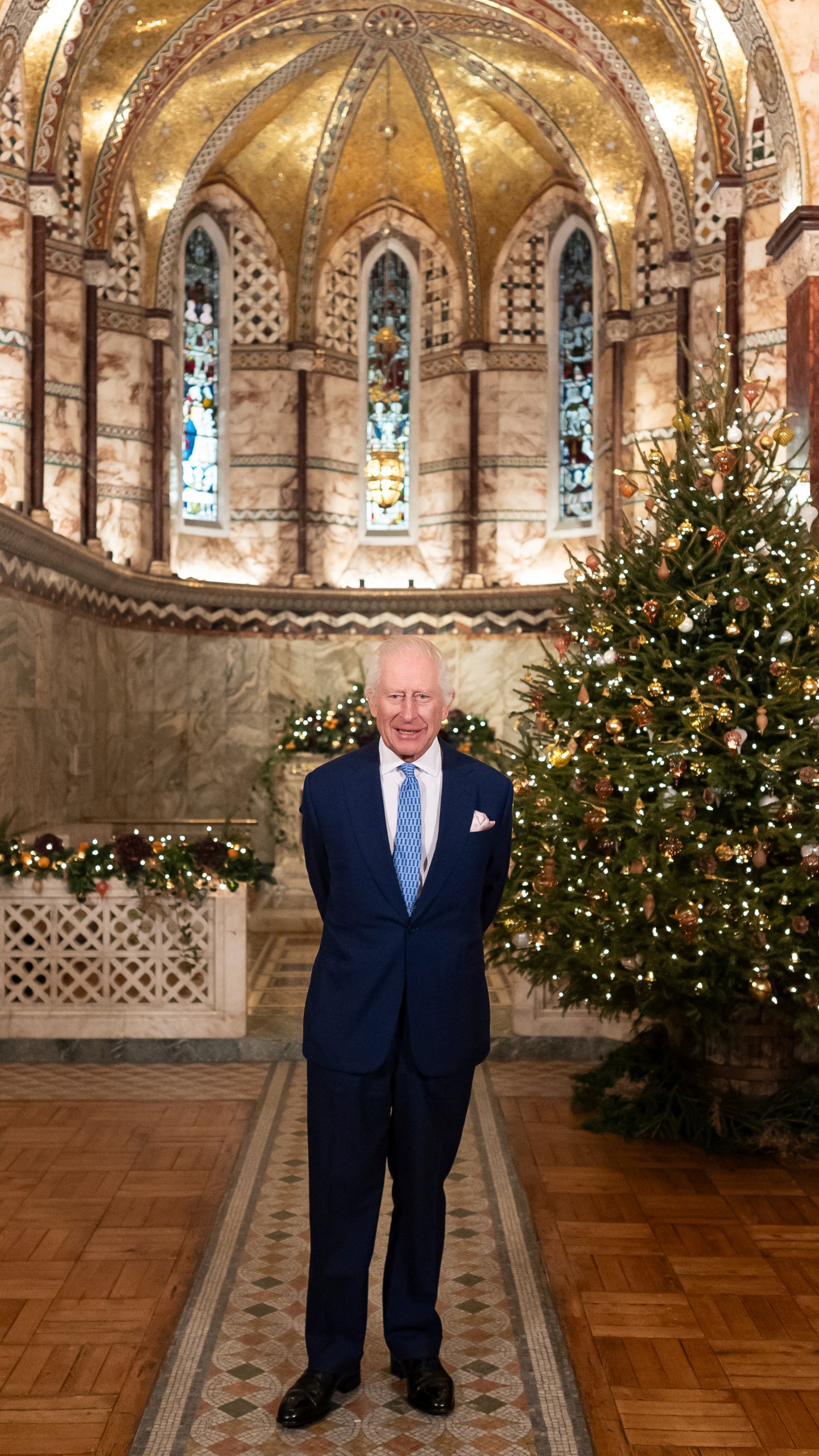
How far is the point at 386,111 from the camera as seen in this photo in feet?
49.4

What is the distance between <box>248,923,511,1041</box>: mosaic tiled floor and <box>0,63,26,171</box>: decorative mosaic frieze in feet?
21.6

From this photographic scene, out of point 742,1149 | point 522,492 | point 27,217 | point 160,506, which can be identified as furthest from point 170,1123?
point 522,492

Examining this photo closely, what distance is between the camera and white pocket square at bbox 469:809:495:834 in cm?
339

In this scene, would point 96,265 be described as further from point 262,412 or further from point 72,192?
point 262,412

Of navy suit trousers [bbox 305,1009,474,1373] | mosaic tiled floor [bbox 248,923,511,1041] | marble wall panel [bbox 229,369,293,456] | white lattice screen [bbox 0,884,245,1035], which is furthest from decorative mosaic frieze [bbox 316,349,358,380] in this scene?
navy suit trousers [bbox 305,1009,474,1373]

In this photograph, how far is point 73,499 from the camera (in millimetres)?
12859

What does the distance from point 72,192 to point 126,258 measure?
5.09 ft

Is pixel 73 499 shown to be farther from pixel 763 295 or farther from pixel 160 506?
pixel 763 295

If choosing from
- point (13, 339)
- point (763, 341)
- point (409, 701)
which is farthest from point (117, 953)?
point (763, 341)

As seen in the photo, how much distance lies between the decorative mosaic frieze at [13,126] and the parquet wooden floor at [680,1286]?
885 centimetres

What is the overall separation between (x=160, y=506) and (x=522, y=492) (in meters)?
4.24

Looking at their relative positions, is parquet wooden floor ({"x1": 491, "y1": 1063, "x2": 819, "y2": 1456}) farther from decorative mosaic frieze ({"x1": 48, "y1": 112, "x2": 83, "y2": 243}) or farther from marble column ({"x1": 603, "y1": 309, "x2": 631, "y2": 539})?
decorative mosaic frieze ({"x1": 48, "y1": 112, "x2": 83, "y2": 243})

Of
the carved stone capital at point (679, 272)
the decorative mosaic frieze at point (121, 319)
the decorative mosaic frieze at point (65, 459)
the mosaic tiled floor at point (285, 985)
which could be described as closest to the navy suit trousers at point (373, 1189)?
the mosaic tiled floor at point (285, 985)

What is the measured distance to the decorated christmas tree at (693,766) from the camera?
5020mm
